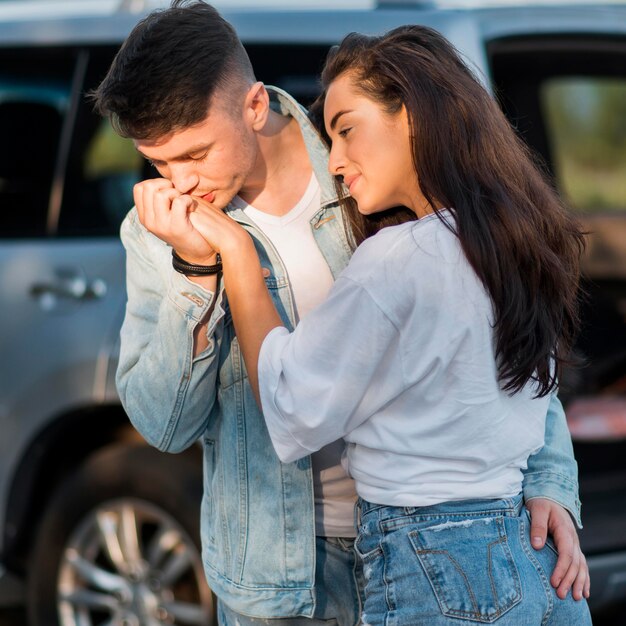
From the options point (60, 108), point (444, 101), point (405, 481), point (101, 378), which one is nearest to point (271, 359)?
point (405, 481)

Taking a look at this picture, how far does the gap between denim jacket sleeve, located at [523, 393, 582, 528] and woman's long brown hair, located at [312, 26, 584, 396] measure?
0.16 metres

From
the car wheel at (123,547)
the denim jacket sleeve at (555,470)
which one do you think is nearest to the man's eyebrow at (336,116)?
the denim jacket sleeve at (555,470)

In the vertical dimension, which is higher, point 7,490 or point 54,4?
point 54,4

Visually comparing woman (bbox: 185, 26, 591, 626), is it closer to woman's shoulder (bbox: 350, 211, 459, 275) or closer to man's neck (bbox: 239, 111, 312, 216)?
woman's shoulder (bbox: 350, 211, 459, 275)

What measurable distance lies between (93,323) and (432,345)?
5.60 ft

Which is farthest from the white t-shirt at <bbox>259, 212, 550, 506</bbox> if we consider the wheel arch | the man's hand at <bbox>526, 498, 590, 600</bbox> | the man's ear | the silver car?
the wheel arch

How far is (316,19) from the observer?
3.06 meters

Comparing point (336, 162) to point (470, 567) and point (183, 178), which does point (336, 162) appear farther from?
point (470, 567)

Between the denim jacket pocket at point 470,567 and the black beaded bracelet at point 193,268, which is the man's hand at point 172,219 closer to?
the black beaded bracelet at point 193,268

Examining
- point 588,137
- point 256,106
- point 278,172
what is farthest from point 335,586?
point 588,137

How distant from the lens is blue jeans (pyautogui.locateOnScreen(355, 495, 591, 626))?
1609 millimetres

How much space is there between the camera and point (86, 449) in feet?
11.2

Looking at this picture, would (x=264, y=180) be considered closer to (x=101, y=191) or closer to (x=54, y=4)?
A: (x=101, y=191)

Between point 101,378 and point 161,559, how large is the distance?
56 cm
